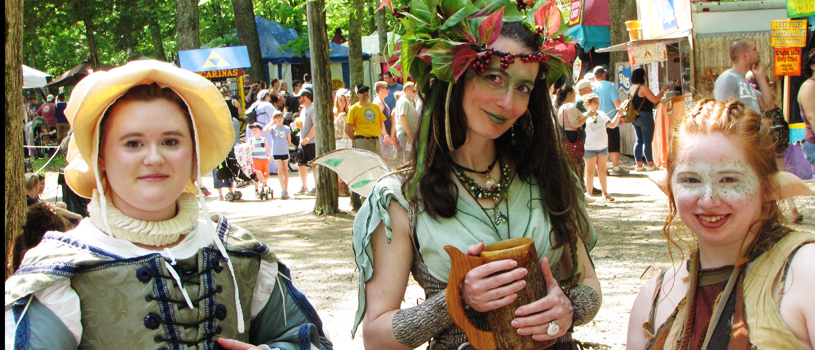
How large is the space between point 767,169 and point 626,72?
44.9ft

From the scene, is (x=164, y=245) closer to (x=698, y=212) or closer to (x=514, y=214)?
(x=514, y=214)

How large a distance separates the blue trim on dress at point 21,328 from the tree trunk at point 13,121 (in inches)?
77.3

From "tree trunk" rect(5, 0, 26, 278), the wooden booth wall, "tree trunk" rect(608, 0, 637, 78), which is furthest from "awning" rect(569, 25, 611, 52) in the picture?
"tree trunk" rect(5, 0, 26, 278)

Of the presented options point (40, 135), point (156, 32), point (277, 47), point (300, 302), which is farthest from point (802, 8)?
point (156, 32)

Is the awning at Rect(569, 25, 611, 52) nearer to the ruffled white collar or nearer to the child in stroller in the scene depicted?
the child in stroller

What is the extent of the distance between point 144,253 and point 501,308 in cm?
91

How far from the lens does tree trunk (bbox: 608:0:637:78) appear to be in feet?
50.1

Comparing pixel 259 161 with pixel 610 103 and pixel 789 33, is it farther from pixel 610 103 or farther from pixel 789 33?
pixel 789 33

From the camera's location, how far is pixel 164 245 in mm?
1892

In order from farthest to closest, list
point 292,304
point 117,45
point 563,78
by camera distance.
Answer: point 117,45 < point 563,78 < point 292,304

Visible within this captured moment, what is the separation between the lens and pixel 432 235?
6.62 feet

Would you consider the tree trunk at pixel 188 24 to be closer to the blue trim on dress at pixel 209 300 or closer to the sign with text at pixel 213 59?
the sign with text at pixel 213 59

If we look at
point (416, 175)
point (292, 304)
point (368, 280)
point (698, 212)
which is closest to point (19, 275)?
point (292, 304)

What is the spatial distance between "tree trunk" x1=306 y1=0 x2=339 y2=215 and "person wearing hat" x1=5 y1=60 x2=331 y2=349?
691cm
